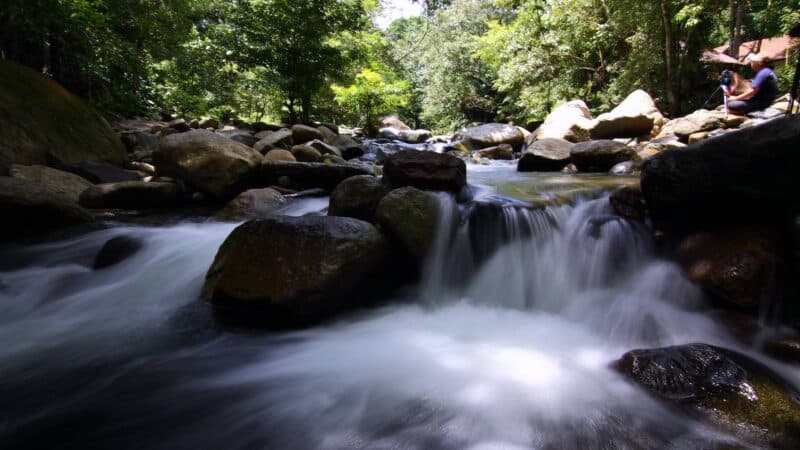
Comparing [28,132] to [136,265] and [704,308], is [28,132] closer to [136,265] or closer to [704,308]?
[136,265]

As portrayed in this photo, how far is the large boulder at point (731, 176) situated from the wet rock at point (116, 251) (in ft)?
16.1

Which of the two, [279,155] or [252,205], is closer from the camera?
[252,205]

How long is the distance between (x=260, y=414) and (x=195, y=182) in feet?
13.7

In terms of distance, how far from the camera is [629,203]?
3596 millimetres

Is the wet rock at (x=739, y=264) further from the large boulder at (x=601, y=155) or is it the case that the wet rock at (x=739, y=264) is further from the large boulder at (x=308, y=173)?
the large boulder at (x=601, y=155)

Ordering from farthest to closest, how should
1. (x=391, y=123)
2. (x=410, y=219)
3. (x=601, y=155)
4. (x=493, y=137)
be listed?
(x=391, y=123), (x=493, y=137), (x=601, y=155), (x=410, y=219)

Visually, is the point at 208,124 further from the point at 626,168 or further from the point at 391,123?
the point at 626,168

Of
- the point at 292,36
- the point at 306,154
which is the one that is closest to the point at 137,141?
the point at 306,154

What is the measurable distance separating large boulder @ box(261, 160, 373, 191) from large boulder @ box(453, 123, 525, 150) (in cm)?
686

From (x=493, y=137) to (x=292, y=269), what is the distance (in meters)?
10.3

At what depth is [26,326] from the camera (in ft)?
9.59

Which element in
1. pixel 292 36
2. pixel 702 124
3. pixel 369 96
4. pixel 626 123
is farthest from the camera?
pixel 369 96

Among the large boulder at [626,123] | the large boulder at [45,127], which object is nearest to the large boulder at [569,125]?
the large boulder at [626,123]

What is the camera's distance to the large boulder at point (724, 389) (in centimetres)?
172
